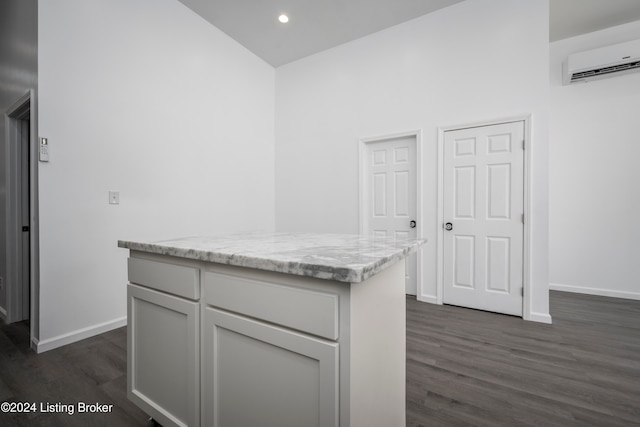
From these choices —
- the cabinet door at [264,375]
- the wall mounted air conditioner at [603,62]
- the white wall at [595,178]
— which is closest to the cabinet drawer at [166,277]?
the cabinet door at [264,375]

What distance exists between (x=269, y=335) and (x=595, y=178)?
4.38 metres

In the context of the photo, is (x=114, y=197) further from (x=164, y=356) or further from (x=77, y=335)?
(x=164, y=356)

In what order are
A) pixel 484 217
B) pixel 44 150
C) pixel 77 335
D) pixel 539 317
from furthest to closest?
pixel 484 217 < pixel 539 317 < pixel 77 335 < pixel 44 150

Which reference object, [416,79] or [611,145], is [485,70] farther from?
[611,145]

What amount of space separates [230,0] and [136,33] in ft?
3.49

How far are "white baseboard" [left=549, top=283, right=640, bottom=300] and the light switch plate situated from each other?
516 cm

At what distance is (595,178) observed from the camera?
3.34 m

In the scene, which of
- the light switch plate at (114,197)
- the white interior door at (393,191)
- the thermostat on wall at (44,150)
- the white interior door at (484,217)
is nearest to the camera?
the thermostat on wall at (44,150)

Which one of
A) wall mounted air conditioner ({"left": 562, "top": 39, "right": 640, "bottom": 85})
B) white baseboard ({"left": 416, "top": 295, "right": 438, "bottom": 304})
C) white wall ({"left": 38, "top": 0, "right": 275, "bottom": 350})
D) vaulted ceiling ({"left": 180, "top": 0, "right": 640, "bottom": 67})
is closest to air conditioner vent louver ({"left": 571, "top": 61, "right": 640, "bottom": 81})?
wall mounted air conditioner ({"left": 562, "top": 39, "right": 640, "bottom": 85})

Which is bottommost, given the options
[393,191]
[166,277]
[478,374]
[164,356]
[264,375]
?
[478,374]

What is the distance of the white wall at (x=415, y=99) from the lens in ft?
8.73

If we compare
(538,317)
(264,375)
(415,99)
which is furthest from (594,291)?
(264,375)

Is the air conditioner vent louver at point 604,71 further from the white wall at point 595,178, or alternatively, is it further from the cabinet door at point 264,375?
the cabinet door at point 264,375

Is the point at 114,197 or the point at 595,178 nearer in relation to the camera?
the point at 114,197
